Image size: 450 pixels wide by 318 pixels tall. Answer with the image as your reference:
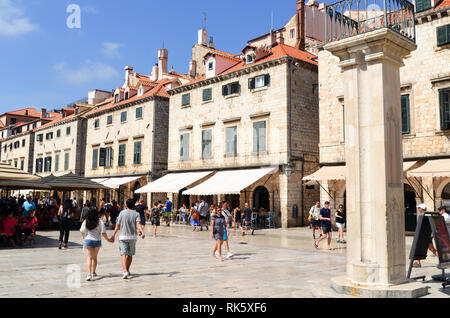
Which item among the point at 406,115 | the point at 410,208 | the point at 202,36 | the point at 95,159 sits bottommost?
the point at 410,208

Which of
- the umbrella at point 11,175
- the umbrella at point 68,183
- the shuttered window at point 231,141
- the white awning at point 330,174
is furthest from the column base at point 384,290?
the shuttered window at point 231,141

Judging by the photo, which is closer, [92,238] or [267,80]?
[92,238]

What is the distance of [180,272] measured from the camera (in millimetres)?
8711

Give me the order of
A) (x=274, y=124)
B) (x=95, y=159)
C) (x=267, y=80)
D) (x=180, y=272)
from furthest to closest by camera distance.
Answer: (x=95, y=159) < (x=267, y=80) < (x=274, y=124) < (x=180, y=272)

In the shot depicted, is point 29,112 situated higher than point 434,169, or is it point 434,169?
point 29,112

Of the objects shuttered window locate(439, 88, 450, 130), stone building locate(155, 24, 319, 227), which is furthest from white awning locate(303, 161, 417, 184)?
shuttered window locate(439, 88, 450, 130)

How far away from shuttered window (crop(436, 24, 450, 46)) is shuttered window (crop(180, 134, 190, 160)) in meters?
16.5

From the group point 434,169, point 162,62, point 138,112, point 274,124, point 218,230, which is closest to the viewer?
point 218,230

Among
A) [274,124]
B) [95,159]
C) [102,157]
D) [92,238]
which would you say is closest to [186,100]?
[274,124]

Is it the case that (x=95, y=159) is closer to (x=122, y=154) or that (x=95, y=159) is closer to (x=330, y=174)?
(x=122, y=154)

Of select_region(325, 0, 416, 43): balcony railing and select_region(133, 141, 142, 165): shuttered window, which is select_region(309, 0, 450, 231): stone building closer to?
select_region(325, 0, 416, 43): balcony railing

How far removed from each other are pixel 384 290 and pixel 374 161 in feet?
6.22
